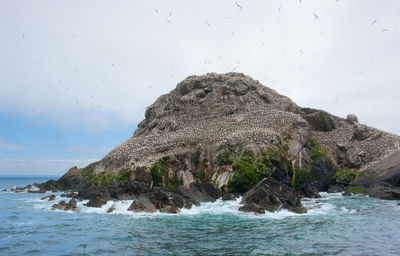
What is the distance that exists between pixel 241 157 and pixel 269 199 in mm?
12325

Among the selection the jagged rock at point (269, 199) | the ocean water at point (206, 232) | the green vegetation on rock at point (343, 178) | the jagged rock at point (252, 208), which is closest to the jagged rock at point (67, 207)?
the ocean water at point (206, 232)

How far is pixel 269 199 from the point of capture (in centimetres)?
2944

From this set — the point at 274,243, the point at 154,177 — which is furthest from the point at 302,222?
the point at 154,177

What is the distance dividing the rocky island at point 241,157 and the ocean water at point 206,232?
3.08m

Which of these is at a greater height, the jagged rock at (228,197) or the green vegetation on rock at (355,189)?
the green vegetation on rock at (355,189)

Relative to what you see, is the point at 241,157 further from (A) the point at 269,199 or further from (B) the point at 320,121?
(B) the point at 320,121

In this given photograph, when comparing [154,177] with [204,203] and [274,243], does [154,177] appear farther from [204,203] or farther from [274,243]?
[274,243]

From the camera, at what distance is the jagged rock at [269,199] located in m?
28.7

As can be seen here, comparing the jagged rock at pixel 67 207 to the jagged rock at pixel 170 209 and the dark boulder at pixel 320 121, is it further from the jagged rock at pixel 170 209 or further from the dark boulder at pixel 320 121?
the dark boulder at pixel 320 121

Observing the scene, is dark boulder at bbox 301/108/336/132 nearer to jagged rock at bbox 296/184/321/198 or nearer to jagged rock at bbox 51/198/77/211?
jagged rock at bbox 296/184/321/198

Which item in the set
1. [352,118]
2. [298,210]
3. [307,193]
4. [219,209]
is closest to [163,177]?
[219,209]

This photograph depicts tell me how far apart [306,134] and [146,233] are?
35707mm

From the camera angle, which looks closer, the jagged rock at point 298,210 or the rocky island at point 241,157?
the jagged rock at point 298,210

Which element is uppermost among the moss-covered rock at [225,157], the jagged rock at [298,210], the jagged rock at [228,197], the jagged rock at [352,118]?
the jagged rock at [352,118]
